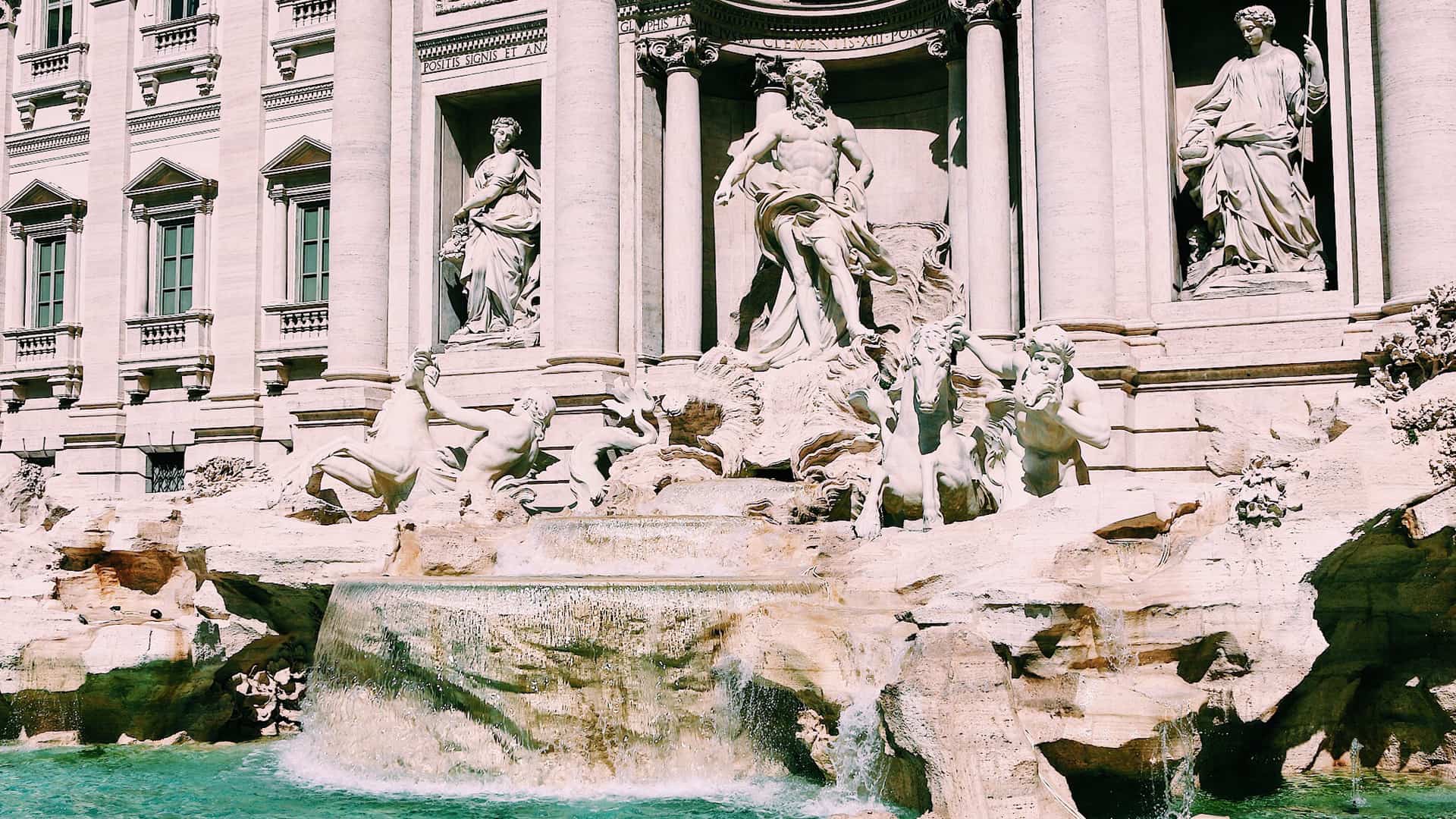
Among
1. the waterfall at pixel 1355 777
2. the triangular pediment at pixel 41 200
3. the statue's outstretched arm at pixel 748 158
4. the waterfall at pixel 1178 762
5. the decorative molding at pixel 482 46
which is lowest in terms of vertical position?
the waterfall at pixel 1355 777

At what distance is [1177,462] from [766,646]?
6.66m

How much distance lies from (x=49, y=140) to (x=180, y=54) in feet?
10.4

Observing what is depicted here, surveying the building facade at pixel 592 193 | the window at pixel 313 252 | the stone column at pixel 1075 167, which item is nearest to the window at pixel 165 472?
the building facade at pixel 592 193

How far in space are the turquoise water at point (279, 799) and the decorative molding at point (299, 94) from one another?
37.9ft

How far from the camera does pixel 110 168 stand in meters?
22.5

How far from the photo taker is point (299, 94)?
20.8 metres

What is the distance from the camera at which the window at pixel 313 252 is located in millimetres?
20812

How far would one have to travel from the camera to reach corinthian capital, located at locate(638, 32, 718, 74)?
1788 centimetres

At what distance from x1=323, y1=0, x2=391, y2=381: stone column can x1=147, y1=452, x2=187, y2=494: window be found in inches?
159

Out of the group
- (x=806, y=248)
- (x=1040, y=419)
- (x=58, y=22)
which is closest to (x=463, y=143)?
(x=806, y=248)

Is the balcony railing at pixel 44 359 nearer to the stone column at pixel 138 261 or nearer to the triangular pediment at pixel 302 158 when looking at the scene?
the stone column at pixel 138 261

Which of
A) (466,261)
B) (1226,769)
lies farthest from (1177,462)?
(466,261)

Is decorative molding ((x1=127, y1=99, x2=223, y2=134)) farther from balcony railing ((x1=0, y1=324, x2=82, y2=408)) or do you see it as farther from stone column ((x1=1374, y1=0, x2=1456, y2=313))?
stone column ((x1=1374, y1=0, x2=1456, y2=313))

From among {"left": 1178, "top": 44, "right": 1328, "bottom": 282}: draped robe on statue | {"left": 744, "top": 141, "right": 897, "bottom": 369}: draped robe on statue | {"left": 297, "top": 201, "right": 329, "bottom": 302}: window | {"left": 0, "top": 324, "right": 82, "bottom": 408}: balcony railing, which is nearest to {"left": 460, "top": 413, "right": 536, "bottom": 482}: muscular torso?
{"left": 744, "top": 141, "right": 897, "bottom": 369}: draped robe on statue
